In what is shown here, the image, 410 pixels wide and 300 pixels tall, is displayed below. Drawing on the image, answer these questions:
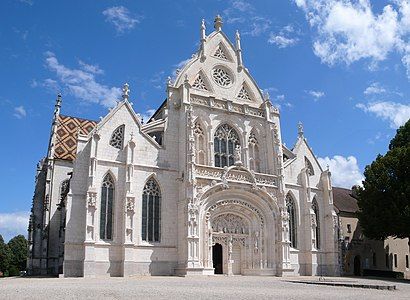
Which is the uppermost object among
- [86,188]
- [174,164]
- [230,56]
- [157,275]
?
[230,56]

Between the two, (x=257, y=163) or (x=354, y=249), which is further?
(x=354, y=249)

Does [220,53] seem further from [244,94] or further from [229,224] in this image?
[229,224]

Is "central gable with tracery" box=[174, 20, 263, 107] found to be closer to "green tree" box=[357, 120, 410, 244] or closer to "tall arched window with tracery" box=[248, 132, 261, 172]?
"tall arched window with tracery" box=[248, 132, 261, 172]

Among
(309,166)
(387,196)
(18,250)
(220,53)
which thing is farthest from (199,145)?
(18,250)

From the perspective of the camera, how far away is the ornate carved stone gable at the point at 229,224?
3203 cm

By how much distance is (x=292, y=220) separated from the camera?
35562 mm

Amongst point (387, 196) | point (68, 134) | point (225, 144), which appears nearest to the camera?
point (387, 196)

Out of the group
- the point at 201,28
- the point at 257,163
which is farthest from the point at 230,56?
the point at 257,163

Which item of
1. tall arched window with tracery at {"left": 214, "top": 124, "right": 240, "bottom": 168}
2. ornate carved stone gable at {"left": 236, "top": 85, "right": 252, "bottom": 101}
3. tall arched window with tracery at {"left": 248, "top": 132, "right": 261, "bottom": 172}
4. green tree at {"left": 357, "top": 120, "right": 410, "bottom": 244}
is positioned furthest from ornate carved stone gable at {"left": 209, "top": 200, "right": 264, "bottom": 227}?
ornate carved stone gable at {"left": 236, "top": 85, "right": 252, "bottom": 101}

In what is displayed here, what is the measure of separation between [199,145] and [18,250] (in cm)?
5202

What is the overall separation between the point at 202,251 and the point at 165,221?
126 inches

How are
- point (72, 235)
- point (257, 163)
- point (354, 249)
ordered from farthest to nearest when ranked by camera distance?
point (354, 249), point (257, 163), point (72, 235)

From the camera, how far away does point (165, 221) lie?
99.2 feet

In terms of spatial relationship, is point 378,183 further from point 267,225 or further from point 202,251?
point 202,251
